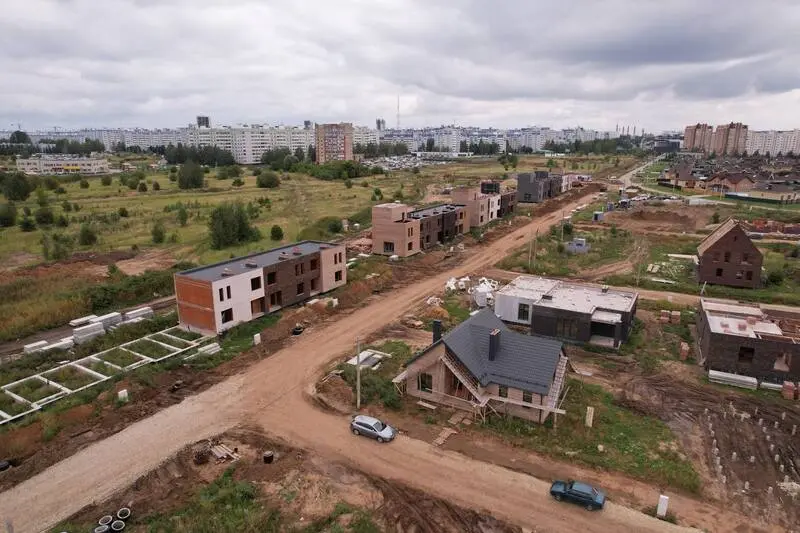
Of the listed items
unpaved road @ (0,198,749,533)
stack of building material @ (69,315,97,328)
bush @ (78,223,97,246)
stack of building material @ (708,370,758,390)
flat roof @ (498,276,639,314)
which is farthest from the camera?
bush @ (78,223,97,246)

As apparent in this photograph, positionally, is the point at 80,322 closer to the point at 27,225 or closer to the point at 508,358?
the point at 508,358

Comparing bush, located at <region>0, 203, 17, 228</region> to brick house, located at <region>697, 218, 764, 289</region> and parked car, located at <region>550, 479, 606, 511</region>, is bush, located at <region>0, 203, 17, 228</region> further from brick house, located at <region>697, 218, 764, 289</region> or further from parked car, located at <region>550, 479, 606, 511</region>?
brick house, located at <region>697, 218, 764, 289</region>

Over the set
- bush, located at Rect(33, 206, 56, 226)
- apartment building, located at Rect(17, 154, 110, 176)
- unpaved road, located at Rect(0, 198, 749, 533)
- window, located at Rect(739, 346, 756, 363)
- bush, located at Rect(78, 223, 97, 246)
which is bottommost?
unpaved road, located at Rect(0, 198, 749, 533)

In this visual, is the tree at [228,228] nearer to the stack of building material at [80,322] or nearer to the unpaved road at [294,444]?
the stack of building material at [80,322]

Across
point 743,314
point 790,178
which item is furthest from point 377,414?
point 790,178

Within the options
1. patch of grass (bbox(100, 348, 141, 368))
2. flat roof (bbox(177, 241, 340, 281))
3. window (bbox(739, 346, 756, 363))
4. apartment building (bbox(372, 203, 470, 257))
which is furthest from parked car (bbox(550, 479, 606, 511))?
apartment building (bbox(372, 203, 470, 257))

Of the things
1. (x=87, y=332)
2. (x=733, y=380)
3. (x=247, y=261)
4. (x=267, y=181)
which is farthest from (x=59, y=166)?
(x=733, y=380)

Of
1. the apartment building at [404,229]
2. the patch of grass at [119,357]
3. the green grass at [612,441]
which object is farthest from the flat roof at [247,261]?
the green grass at [612,441]
